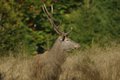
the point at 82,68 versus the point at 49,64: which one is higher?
the point at 49,64

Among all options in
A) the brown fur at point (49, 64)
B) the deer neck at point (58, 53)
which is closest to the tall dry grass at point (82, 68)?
the brown fur at point (49, 64)

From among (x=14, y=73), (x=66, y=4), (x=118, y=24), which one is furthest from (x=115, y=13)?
(x=14, y=73)

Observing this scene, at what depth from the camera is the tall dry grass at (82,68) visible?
11414 mm

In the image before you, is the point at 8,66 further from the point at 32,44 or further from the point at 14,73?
the point at 32,44

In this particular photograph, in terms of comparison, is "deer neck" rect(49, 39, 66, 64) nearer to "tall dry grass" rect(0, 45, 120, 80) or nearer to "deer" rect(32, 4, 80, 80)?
"deer" rect(32, 4, 80, 80)

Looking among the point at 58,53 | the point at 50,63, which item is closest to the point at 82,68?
the point at 58,53

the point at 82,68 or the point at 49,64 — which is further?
the point at 82,68

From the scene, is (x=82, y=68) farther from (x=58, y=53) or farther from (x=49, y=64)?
(x=49, y=64)

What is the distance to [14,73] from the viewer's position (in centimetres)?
1259

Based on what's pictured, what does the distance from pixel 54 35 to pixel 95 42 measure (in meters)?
1.43

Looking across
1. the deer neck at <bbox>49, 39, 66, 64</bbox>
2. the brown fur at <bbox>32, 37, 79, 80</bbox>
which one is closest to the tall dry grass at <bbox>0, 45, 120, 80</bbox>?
the brown fur at <bbox>32, 37, 79, 80</bbox>

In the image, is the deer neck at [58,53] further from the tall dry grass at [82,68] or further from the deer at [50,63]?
the tall dry grass at [82,68]

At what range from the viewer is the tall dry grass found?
11.4 m

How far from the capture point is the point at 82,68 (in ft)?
38.8
